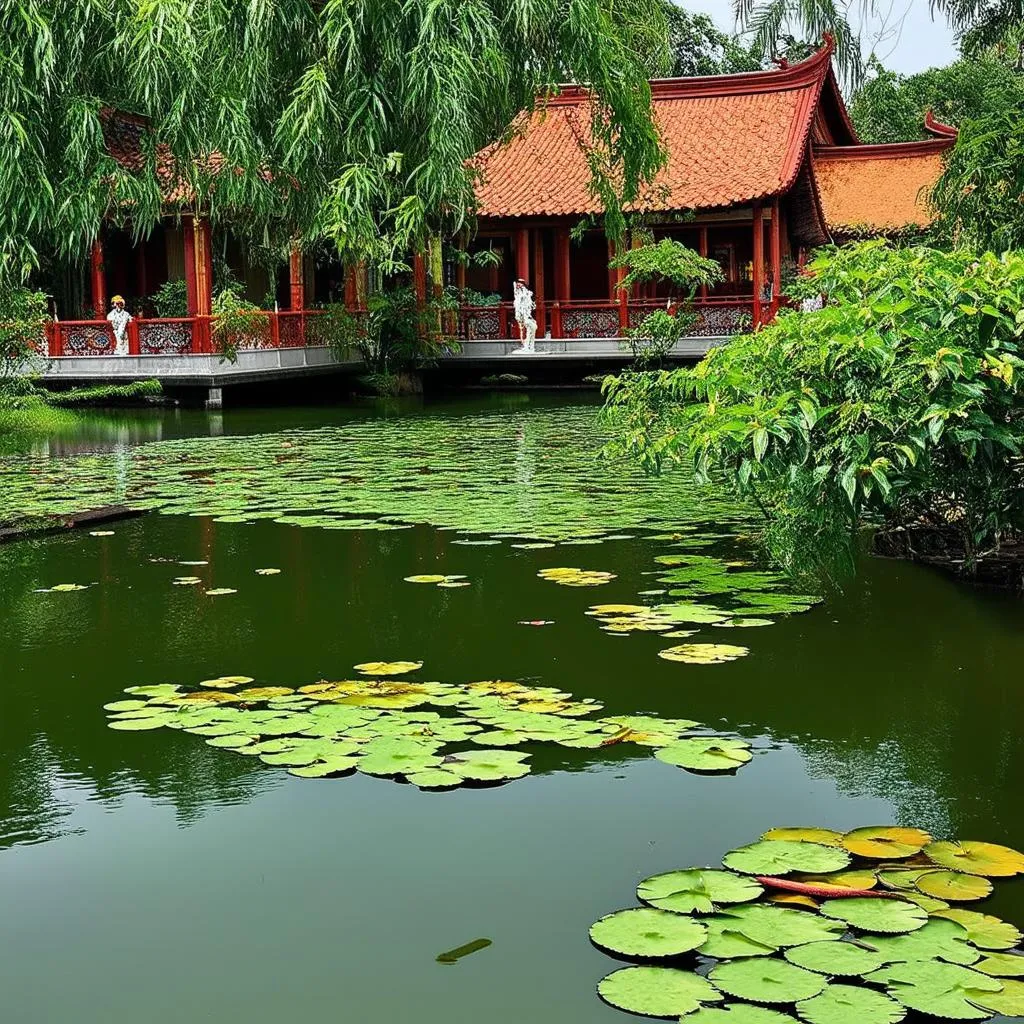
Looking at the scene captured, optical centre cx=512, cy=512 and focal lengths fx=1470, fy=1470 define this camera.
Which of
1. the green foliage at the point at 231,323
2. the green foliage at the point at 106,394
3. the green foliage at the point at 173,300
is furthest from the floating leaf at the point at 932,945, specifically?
the green foliage at the point at 173,300

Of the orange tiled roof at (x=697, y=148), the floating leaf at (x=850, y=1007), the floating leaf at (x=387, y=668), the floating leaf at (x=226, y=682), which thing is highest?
the orange tiled roof at (x=697, y=148)

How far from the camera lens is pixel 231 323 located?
56.3 ft

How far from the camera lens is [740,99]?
74.4 feet

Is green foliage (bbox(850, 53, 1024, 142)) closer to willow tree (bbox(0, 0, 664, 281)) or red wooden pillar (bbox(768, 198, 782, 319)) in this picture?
red wooden pillar (bbox(768, 198, 782, 319))

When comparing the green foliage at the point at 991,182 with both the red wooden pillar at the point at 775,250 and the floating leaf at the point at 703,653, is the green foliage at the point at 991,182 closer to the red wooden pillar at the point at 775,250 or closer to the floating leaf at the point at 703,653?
the floating leaf at the point at 703,653

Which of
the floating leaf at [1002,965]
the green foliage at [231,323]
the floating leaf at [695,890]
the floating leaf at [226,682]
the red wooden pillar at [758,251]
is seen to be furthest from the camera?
the red wooden pillar at [758,251]

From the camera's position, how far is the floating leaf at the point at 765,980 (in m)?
2.51

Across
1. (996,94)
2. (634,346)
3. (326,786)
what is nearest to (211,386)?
(634,346)

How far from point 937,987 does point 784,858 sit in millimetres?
598

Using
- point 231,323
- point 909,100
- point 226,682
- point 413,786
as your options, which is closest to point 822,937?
point 413,786

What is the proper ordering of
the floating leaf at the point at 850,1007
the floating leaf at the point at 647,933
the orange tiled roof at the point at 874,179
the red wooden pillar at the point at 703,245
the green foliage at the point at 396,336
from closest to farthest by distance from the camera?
the floating leaf at the point at 850,1007, the floating leaf at the point at 647,933, the green foliage at the point at 396,336, the red wooden pillar at the point at 703,245, the orange tiled roof at the point at 874,179

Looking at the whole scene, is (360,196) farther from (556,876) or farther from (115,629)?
(556,876)

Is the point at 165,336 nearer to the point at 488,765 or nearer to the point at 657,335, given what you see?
the point at 657,335

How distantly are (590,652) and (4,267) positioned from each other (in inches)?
186
